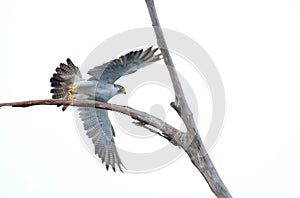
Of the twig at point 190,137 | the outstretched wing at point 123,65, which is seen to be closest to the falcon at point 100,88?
the outstretched wing at point 123,65

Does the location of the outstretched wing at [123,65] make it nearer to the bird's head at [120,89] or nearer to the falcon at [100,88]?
the falcon at [100,88]

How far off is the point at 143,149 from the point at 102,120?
1.12 meters

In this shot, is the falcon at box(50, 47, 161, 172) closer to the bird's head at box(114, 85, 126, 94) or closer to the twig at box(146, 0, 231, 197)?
the bird's head at box(114, 85, 126, 94)

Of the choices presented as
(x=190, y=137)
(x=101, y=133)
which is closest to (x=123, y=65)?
(x=101, y=133)

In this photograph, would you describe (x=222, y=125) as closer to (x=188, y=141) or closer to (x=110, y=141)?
(x=188, y=141)

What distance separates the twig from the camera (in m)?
5.20

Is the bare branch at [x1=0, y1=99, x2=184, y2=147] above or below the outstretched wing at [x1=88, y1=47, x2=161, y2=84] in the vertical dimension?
below

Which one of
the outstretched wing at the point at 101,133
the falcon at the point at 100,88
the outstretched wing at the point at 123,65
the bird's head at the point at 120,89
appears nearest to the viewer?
the outstretched wing at the point at 123,65

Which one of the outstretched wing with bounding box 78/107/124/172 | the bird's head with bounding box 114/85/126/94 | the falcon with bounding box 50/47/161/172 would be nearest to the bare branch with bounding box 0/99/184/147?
the falcon with bounding box 50/47/161/172

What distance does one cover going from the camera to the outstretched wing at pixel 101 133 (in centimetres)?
952

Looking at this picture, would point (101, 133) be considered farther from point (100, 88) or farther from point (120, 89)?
point (100, 88)

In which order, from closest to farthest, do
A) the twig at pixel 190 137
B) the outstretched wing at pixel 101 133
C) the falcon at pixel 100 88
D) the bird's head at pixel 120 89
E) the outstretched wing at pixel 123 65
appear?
the twig at pixel 190 137 → the outstretched wing at pixel 123 65 → the falcon at pixel 100 88 → the bird's head at pixel 120 89 → the outstretched wing at pixel 101 133

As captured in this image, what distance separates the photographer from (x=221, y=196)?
5.13m

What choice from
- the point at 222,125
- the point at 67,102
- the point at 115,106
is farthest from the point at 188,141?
the point at 222,125
